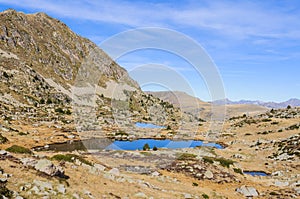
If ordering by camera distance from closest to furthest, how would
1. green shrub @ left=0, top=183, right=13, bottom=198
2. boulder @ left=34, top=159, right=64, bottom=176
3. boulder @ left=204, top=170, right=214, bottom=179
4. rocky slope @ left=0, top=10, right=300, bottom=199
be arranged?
green shrub @ left=0, top=183, right=13, bottom=198, boulder @ left=34, top=159, right=64, bottom=176, rocky slope @ left=0, top=10, right=300, bottom=199, boulder @ left=204, top=170, right=214, bottom=179

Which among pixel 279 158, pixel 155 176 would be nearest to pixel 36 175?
pixel 155 176

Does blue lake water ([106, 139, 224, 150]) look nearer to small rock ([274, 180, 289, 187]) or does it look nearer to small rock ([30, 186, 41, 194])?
small rock ([274, 180, 289, 187])

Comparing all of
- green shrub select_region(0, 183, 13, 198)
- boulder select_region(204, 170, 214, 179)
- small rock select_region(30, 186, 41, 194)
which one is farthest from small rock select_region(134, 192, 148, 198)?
boulder select_region(204, 170, 214, 179)

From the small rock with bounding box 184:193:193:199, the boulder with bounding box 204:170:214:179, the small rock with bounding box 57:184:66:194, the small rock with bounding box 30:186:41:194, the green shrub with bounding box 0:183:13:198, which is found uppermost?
the green shrub with bounding box 0:183:13:198

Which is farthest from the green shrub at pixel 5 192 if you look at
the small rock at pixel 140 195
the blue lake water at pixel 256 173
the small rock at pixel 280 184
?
the blue lake water at pixel 256 173

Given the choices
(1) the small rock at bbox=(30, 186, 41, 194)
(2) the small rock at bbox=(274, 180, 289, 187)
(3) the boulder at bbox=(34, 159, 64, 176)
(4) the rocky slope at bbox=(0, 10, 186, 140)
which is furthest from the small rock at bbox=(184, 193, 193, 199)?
(4) the rocky slope at bbox=(0, 10, 186, 140)

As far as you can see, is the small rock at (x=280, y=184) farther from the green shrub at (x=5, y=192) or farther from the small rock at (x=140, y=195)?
the green shrub at (x=5, y=192)

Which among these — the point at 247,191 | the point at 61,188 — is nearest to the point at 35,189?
the point at 61,188

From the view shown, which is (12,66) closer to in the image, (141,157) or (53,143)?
(53,143)

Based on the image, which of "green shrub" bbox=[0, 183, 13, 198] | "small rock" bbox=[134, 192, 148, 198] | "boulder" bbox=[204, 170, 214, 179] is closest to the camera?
"green shrub" bbox=[0, 183, 13, 198]

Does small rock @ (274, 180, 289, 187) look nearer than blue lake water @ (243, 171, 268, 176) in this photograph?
Yes

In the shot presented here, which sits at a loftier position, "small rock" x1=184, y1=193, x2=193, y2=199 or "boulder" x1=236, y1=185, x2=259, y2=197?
"small rock" x1=184, y1=193, x2=193, y2=199

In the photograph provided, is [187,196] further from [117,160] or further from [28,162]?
[117,160]

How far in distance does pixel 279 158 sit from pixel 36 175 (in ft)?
178
